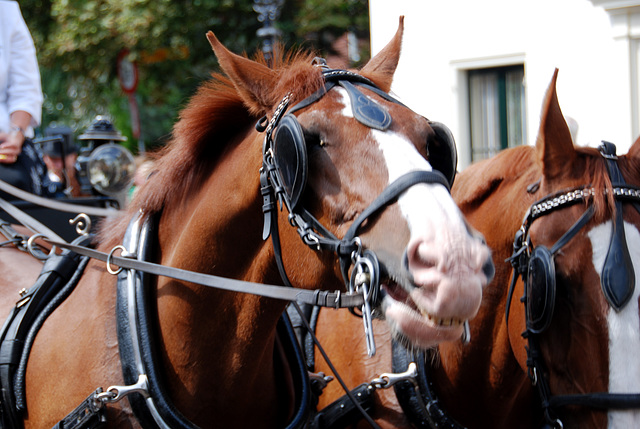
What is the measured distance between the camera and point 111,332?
219 centimetres

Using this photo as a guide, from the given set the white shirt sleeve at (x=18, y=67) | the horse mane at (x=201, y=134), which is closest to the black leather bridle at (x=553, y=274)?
the horse mane at (x=201, y=134)

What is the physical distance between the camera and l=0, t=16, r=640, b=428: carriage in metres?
1.64

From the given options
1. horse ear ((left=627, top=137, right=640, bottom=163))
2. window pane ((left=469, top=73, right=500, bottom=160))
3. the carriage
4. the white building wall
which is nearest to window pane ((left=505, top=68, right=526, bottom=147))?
window pane ((left=469, top=73, right=500, bottom=160))

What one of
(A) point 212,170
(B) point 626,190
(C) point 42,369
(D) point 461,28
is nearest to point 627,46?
(D) point 461,28

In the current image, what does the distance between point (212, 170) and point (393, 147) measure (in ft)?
2.38

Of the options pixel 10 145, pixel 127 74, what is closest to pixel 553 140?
pixel 10 145

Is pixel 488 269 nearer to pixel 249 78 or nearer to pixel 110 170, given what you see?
pixel 249 78

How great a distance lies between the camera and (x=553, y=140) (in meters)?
2.19

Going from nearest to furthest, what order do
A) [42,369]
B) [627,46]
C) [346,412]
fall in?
[42,369] < [346,412] < [627,46]

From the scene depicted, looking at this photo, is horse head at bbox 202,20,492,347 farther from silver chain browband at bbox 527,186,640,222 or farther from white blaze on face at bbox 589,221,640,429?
white blaze on face at bbox 589,221,640,429

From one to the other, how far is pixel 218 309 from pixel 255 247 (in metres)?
0.24

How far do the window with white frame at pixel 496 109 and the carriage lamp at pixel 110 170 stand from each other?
438cm

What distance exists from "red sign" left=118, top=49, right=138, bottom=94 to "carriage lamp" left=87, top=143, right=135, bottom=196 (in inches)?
341

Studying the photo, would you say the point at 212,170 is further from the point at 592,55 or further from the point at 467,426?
the point at 592,55
